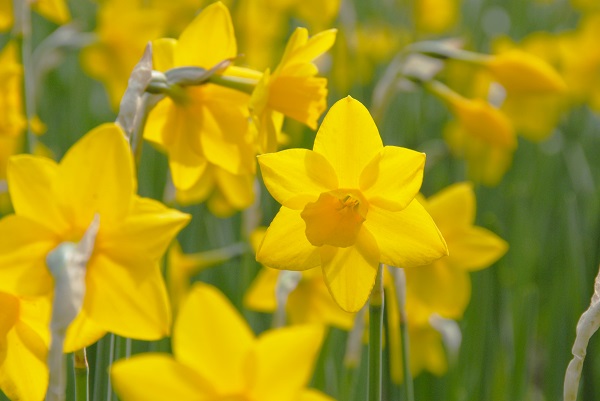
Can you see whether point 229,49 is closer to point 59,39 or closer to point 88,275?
point 88,275

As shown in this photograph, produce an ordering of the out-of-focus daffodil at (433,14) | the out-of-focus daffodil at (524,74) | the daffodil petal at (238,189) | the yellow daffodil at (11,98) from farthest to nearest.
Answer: the out-of-focus daffodil at (433,14) → the out-of-focus daffodil at (524,74) → the yellow daffodil at (11,98) → the daffodil petal at (238,189)

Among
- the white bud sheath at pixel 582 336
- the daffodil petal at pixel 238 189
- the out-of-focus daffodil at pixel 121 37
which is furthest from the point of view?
the out-of-focus daffodil at pixel 121 37

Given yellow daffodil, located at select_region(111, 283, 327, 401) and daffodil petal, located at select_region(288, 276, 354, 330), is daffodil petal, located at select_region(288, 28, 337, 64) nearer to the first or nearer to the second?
yellow daffodil, located at select_region(111, 283, 327, 401)

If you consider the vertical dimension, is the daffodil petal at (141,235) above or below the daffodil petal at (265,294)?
above

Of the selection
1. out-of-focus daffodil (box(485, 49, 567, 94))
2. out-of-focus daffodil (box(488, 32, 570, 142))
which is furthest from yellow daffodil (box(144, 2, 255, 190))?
out-of-focus daffodil (box(488, 32, 570, 142))

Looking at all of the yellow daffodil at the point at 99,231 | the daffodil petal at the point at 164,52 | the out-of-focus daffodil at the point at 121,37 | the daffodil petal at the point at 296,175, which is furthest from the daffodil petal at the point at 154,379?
the out-of-focus daffodil at the point at 121,37

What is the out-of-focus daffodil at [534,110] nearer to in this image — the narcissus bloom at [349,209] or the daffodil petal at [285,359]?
the narcissus bloom at [349,209]

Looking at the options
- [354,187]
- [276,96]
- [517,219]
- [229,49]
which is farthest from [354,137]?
[517,219]
